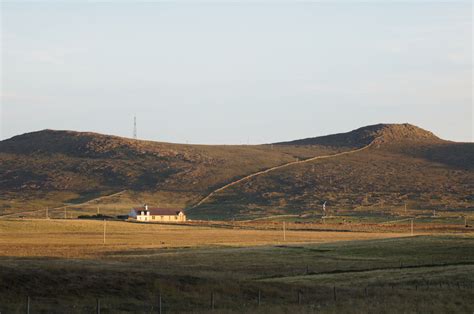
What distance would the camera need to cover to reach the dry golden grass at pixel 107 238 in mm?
85375

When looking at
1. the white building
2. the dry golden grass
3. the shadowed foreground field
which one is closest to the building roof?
the white building

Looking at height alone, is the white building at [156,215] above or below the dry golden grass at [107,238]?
above

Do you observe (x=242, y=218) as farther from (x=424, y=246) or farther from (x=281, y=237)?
(x=424, y=246)

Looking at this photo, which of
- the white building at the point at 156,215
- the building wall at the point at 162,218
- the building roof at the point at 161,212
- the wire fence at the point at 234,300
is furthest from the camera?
the building roof at the point at 161,212

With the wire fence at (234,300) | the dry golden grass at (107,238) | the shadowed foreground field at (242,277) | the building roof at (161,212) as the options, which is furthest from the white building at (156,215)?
the wire fence at (234,300)

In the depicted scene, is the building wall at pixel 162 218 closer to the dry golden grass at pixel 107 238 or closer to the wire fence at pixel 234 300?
the dry golden grass at pixel 107 238

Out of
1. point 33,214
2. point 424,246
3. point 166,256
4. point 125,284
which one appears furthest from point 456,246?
point 33,214

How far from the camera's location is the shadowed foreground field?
39.2 m

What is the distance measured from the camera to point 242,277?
56.2 meters

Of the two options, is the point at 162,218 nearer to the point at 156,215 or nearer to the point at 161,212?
the point at 156,215

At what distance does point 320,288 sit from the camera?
1857 inches

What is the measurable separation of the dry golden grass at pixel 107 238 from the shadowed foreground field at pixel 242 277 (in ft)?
1.12

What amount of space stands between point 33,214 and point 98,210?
1630cm

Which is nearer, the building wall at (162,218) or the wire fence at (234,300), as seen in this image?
the wire fence at (234,300)
